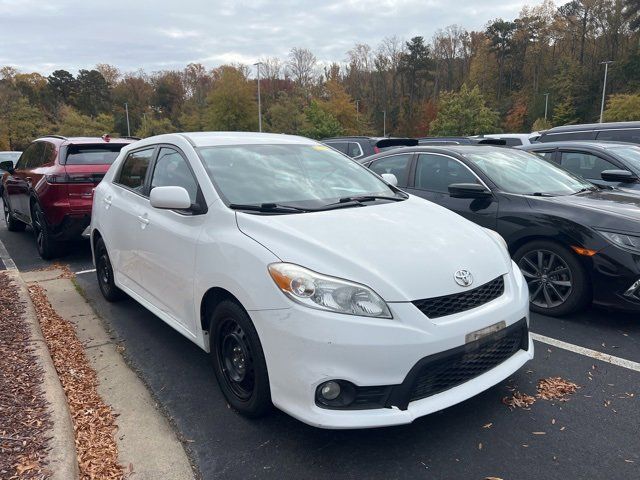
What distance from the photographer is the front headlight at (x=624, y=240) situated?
4168mm

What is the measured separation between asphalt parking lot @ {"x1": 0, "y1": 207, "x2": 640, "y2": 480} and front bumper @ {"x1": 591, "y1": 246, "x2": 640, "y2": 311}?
524 millimetres

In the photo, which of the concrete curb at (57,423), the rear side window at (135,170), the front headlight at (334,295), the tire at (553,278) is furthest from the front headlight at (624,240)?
the concrete curb at (57,423)

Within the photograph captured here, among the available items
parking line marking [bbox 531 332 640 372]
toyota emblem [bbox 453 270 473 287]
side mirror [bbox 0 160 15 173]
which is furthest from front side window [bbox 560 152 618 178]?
side mirror [bbox 0 160 15 173]

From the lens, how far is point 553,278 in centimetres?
466

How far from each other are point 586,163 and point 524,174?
2.20m

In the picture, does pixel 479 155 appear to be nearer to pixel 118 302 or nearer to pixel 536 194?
pixel 536 194

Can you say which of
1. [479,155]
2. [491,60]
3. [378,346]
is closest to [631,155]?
[479,155]

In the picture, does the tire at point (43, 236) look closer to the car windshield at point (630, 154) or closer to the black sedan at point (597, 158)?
the black sedan at point (597, 158)

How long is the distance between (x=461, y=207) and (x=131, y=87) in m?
99.3

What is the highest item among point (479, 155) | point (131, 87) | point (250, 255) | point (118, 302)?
point (131, 87)

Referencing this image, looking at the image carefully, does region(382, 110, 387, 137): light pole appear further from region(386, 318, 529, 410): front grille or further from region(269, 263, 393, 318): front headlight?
region(269, 263, 393, 318): front headlight

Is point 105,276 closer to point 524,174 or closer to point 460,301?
point 460,301

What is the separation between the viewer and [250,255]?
9.26 feet

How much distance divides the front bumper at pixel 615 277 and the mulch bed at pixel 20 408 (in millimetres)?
4231
